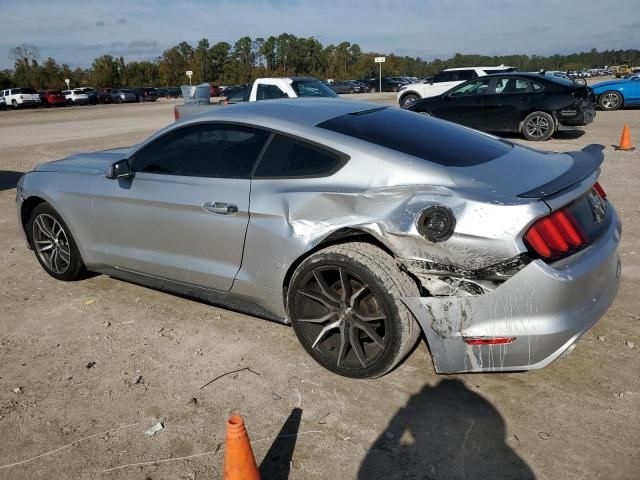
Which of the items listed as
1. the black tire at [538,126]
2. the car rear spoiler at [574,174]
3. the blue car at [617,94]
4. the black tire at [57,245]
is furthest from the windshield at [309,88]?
the blue car at [617,94]

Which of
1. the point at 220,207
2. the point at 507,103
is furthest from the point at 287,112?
the point at 507,103

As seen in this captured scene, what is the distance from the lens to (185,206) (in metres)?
3.62

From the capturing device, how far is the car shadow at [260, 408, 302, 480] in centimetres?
249

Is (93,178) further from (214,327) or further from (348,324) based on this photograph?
(348,324)

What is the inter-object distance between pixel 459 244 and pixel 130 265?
8.10 feet

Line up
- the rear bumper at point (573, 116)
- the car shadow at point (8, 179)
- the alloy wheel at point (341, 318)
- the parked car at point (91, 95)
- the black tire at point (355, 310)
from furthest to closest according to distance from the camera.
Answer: the parked car at point (91, 95) < the rear bumper at point (573, 116) < the car shadow at point (8, 179) < the alloy wheel at point (341, 318) < the black tire at point (355, 310)

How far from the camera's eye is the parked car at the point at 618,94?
63.3ft

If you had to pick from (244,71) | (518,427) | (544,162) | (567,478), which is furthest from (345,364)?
(244,71)

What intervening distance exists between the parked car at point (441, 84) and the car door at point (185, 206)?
17293mm

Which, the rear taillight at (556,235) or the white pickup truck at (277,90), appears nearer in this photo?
the rear taillight at (556,235)

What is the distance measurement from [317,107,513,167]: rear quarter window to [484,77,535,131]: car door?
9509 mm

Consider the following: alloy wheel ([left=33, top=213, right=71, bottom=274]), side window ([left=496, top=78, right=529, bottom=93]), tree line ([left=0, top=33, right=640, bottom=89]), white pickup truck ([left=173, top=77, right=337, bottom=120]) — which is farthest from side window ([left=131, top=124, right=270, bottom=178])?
tree line ([left=0, top=33, right=640, bottom=89])

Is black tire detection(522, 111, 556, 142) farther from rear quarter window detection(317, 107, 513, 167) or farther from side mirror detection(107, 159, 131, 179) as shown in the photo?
side mirror detection(107, 159, 131, 179)

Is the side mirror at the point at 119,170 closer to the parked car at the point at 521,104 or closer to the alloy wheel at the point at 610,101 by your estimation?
the parked car at the point at 521,104
